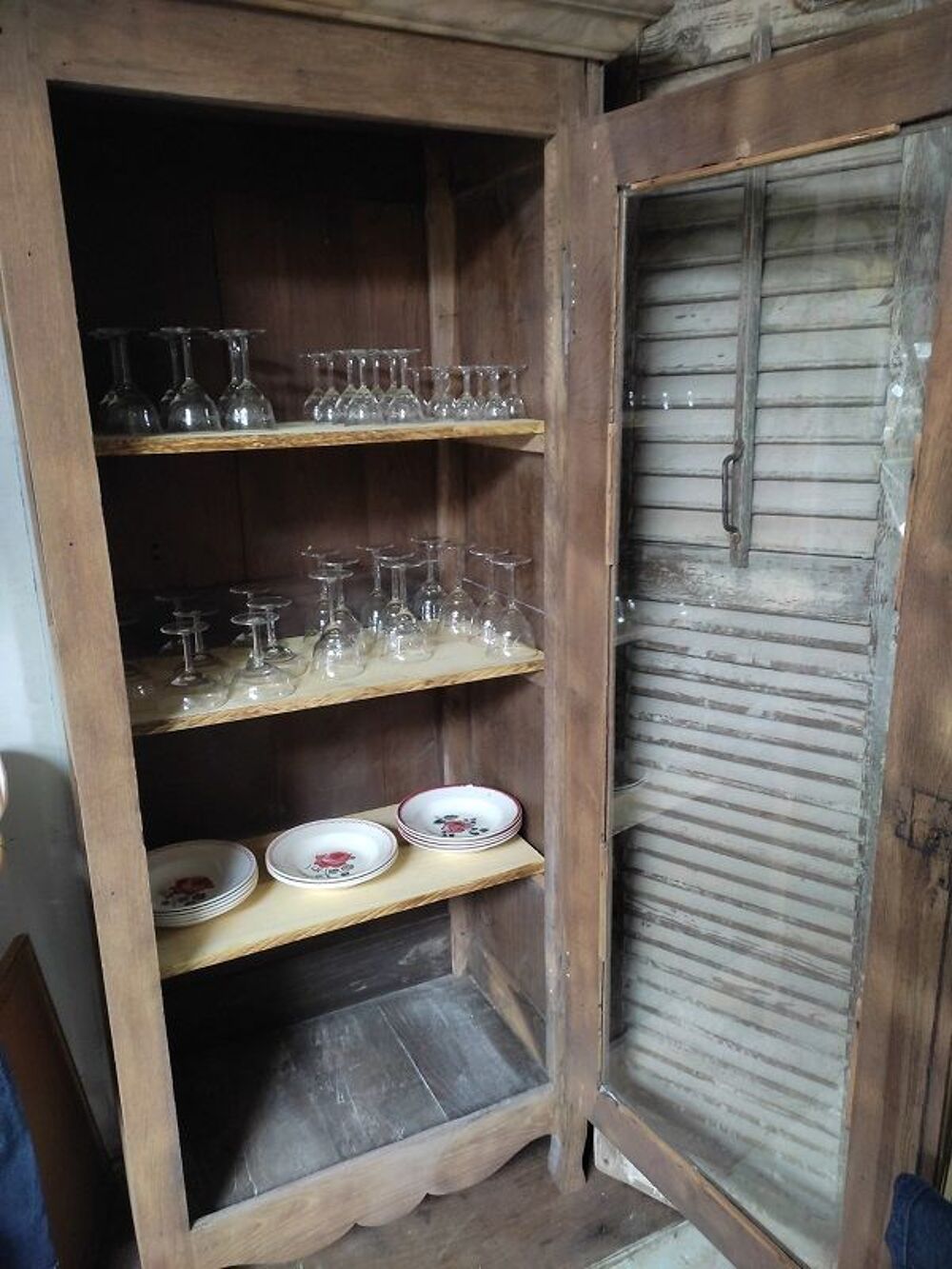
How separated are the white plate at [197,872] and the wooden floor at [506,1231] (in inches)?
26.3

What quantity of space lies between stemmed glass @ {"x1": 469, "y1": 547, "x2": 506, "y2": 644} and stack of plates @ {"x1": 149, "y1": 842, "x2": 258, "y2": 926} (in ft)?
1.99

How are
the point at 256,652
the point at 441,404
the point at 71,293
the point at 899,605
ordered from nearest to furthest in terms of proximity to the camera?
the point at 899,605, the point at 71,293, the point at 256,652, the point at 441,404

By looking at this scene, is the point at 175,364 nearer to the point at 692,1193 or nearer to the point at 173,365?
the point at 173,365

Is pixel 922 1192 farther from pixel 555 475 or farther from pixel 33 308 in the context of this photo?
pixel 33 308

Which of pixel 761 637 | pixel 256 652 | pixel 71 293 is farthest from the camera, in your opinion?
pixel 256 652

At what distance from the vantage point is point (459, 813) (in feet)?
6.42

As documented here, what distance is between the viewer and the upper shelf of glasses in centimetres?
124

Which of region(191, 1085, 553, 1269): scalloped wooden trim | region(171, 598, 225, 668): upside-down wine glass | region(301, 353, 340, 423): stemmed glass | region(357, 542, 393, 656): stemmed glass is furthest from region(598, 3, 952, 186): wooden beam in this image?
region(191, 1085, 553, 1269): scalloped wooden trim

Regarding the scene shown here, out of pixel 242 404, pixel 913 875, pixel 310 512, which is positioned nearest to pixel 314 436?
pixel 242 404

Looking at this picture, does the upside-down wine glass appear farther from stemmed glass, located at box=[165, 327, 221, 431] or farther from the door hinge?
the door hinge

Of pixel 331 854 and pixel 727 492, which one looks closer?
pixel 727 492

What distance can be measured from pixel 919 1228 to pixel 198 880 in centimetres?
124

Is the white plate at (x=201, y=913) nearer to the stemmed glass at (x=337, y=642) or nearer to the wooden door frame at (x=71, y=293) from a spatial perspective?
the wooden door frame at (x=71, y=293)

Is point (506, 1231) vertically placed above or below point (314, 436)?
below
